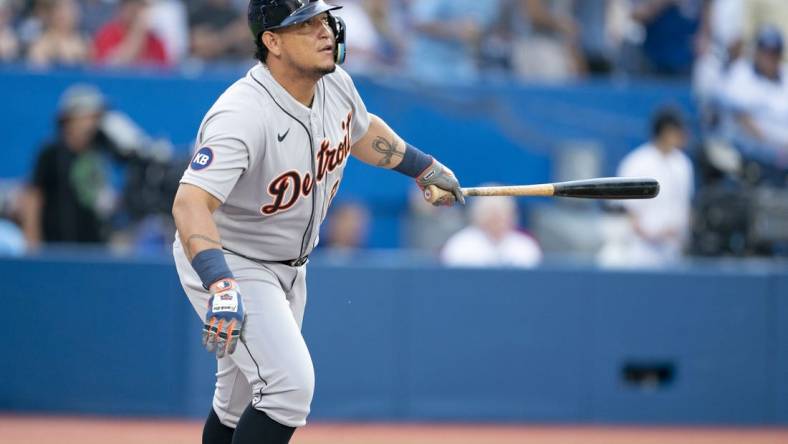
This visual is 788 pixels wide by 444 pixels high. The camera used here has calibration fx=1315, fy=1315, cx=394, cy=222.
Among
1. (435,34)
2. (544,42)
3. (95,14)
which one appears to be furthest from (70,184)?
(544,42)

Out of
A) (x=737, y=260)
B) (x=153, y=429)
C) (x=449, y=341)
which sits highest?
(x=737, y=260)

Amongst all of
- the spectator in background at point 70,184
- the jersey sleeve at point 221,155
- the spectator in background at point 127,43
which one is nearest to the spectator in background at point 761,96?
Answer: the spectator in background at point 127,43

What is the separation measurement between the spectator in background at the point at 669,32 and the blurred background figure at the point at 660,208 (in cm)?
188

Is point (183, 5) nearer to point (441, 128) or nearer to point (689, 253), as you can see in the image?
point (441, 128)

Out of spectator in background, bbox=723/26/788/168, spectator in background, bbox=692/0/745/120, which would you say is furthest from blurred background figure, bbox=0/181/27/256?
spectator in background, bbox=723/26/788/168

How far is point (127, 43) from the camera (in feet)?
34.6

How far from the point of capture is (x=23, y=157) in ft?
33.8

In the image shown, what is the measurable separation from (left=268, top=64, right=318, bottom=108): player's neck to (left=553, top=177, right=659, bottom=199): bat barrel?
3.80 ft

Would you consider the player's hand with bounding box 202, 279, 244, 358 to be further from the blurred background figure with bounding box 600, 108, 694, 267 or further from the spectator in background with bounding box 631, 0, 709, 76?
the spectator in background with bounding box 631, 0, 709, 76

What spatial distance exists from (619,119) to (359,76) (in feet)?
7.17

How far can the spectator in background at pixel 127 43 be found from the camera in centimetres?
1045

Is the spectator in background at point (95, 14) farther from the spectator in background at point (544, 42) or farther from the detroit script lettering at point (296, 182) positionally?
the detroit script lettering at point (296, 182)

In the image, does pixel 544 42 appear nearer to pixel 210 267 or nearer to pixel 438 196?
pixel 438 196

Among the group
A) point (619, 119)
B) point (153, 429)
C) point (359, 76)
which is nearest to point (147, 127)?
point (359, 76)
